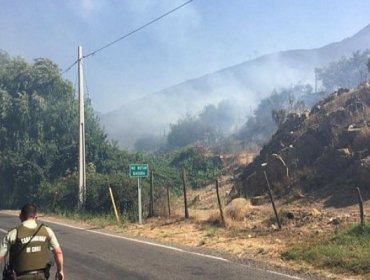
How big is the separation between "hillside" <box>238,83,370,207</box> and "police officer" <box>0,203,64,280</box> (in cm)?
1408

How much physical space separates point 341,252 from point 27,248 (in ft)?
23.6

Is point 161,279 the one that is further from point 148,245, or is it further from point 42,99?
point 42,99

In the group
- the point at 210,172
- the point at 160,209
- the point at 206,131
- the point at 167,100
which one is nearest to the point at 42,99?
the point at 210,172

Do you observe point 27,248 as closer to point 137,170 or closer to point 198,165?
point 137,170

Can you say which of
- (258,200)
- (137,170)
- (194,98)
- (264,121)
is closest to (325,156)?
(258,200)

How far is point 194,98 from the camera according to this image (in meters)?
158

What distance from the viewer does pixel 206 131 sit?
87.3 meters

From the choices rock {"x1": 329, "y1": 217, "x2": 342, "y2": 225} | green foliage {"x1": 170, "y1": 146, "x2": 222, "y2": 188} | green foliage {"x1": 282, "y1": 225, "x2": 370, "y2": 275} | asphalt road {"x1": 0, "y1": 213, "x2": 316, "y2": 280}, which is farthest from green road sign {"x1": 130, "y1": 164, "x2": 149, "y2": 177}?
green foliage {"x1": 170, "y1": 146, "x2": 222, "y2": 188}

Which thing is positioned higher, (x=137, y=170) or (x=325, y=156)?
(x=325, y=156)

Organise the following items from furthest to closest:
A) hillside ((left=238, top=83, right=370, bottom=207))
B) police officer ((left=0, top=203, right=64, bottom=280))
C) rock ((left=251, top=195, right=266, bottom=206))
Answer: rock ((left=251, top=195, right=266, bottom=206))
hillside ((left=238, top=83, right=370, bottom=207))
police officer ((left=0, top=203, right=64, bottom=280))

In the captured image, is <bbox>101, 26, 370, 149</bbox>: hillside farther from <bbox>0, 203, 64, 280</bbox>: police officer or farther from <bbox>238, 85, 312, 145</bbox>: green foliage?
<bbox>0, 203, 64, 280</bbox>: police officer

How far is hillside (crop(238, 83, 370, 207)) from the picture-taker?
63.1 feet

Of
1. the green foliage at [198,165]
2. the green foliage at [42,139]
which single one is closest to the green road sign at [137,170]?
the green foliage at [42,139]

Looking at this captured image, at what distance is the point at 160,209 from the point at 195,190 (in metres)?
16.0
